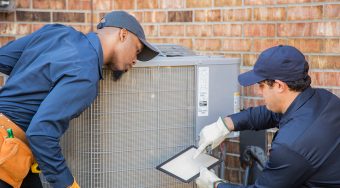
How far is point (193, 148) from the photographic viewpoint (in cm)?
300

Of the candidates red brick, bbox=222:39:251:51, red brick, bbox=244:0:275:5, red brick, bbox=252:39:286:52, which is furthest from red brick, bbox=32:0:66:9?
red brick, bbox=252:39:286:52

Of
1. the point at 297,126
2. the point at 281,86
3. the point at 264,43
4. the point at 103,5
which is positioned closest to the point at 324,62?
the point at 264,43

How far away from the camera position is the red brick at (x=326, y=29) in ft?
10.9

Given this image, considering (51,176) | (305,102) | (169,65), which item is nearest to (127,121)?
(169,65)

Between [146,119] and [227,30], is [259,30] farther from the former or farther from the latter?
[146,119]

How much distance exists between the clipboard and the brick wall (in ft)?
2.80

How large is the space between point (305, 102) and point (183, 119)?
79 cm

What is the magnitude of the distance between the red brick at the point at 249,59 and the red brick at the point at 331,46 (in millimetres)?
517

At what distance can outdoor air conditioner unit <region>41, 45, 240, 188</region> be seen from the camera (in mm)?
2781

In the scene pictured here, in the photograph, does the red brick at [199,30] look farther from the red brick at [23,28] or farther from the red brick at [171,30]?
the red brick at [23,28]

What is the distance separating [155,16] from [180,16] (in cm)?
24

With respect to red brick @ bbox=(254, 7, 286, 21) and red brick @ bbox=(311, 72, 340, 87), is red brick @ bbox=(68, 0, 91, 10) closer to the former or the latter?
red brick @ bbox=(254, 7, 286, 21)

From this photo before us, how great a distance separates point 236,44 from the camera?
3.80 meters

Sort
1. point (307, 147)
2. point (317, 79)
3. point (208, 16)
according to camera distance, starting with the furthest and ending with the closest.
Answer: point (208, 16) → point (317, 79) → point (307, 147)
